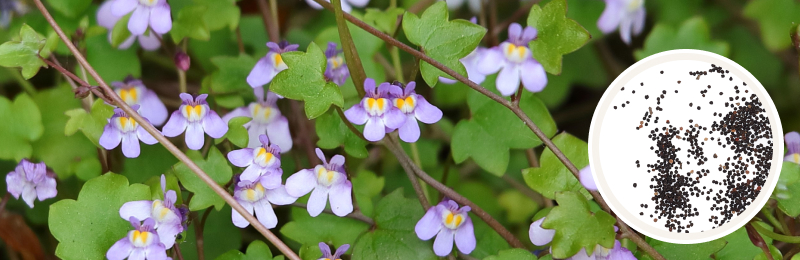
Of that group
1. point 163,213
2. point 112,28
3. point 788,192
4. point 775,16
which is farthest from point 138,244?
point 775,16

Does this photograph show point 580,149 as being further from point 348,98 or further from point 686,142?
point 348,98

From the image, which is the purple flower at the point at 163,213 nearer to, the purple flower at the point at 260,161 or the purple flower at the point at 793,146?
the purple flower at the point at 260,161

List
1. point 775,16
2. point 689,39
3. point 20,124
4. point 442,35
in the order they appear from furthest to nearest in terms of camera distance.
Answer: point 775,16
point 689,39
point 20,124
point 442,35

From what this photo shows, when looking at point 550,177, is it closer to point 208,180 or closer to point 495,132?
point 495,132

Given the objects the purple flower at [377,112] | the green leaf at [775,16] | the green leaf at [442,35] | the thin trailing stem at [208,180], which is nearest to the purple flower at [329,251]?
the thin trailing stem at [208,180]

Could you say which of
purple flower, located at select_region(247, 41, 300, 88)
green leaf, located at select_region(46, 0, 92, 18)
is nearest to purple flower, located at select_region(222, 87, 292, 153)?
purple flower, located at select_region(247, 41, 300, 88)

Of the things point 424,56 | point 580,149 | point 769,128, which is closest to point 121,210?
point 424,56
